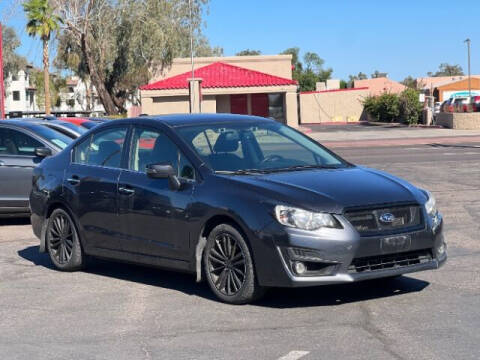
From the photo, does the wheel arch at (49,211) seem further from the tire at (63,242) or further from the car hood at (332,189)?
the car hood at (332,189)

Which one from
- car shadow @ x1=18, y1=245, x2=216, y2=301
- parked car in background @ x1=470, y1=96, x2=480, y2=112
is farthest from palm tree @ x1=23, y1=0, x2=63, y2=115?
car shadow @ x1=18, y1=245, x2=216, y2=301

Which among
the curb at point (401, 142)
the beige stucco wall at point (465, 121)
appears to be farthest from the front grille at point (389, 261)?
the beige stucco wall at point (465, 121)

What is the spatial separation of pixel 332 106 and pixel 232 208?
70.9 m

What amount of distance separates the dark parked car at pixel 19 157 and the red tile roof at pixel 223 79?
3591 centimetres

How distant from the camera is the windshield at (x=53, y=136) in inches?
496

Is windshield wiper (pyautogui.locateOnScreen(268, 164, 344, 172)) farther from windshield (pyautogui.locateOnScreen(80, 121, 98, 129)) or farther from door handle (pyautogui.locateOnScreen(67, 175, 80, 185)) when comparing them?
windshield (pyautogui.locateOnScreen(80, 121, 98, 129))

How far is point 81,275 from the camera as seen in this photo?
28.7ft

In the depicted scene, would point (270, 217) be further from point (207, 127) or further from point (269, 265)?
point (207, 127)

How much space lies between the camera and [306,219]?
258 inches

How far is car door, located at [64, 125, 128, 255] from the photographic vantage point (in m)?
8.19

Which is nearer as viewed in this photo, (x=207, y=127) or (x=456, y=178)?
(x=207, y=127)

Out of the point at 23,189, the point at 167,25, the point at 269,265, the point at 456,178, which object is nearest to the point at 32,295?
the point at 269,265

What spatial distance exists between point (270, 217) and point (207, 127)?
1.61 meters

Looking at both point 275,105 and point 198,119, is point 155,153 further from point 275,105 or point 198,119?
point 275,105
